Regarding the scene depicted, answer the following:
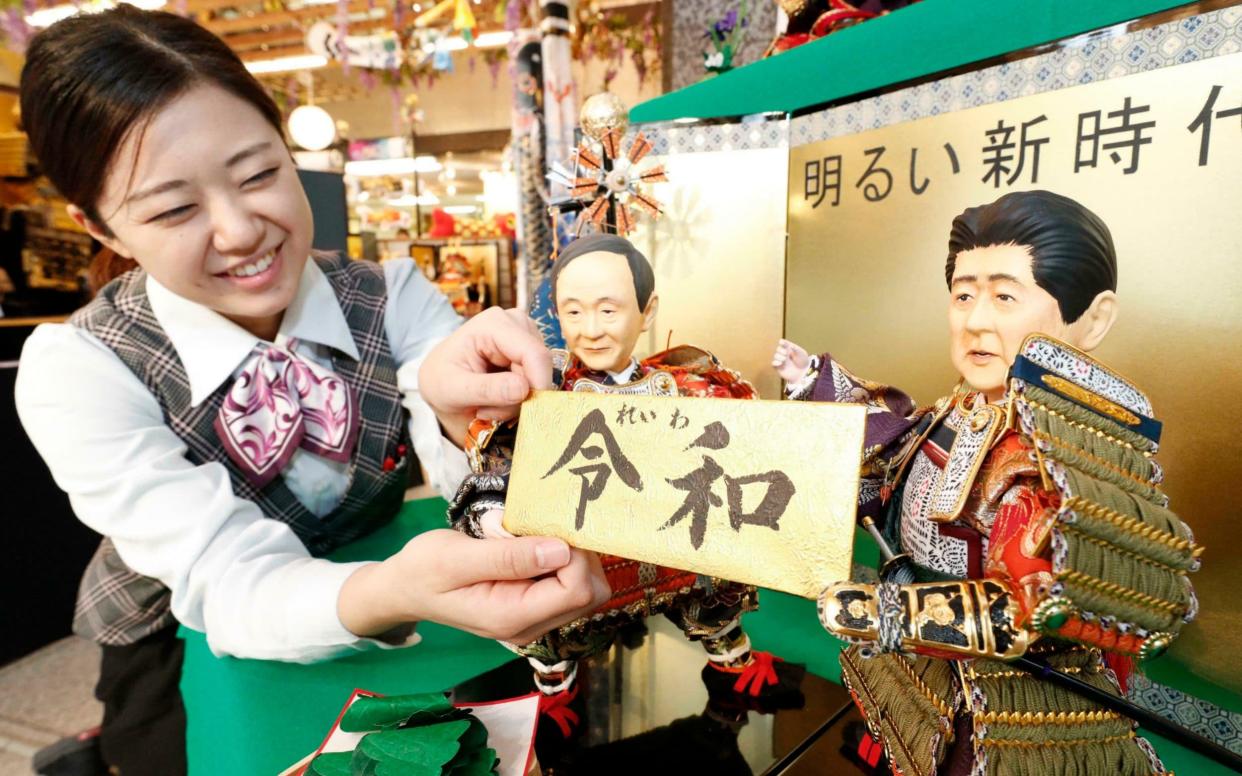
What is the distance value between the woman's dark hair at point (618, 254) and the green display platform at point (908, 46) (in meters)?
0.57

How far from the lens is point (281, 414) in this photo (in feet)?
3.92

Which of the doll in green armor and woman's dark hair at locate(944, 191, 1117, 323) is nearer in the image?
the doll in green armor

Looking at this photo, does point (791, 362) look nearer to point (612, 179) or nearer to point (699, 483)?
point (699, 483)

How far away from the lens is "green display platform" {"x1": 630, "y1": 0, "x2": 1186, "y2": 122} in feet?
3.17

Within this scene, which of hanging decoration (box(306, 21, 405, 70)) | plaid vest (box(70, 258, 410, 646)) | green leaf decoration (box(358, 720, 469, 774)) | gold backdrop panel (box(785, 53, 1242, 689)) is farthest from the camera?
hanging decoration (box(306, 21, 405, 70))

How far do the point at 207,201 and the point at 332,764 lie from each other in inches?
32.9

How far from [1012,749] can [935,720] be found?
95 mm

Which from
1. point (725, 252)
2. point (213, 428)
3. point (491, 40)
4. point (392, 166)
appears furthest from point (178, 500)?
point (392, 166)

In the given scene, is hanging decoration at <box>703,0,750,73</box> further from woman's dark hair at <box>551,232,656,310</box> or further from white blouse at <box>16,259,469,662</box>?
white blouse at <box>16,259,469,662</box>

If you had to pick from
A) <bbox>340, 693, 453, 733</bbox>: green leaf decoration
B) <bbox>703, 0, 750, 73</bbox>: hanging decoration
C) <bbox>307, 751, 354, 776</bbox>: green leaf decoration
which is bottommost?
<bbox>307, 751, 354, 776</bbox>: green leaf decoration

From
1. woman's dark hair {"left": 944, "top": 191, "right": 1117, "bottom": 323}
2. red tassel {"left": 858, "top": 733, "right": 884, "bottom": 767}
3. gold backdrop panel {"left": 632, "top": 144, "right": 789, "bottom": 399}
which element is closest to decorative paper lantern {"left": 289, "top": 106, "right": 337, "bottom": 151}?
gold backdrop panel {"left": 632, "top": 144, "right": 789, "bottom": 399}

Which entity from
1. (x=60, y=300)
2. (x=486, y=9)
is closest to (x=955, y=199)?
(x=60, y=300)

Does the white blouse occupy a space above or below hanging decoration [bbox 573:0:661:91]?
below

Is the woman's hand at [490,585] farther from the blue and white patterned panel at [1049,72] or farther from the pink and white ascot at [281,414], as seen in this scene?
the blue and white patterned panel at [1049,72]
